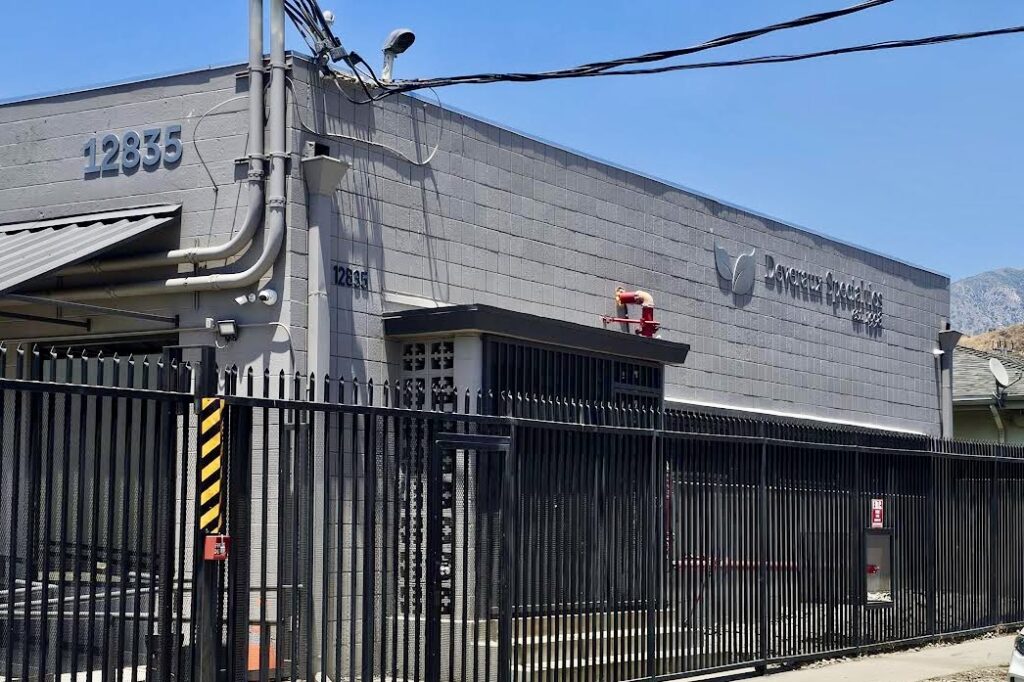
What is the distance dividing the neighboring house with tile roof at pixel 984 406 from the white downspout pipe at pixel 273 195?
2225 centimetres

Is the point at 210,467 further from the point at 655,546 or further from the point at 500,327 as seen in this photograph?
the point at 500,327

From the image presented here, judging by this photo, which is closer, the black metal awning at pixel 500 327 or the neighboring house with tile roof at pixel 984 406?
the black metal awning at pixel 500 327

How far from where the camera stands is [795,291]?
23312 mm

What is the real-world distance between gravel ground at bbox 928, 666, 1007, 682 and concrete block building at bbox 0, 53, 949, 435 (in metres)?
5.09

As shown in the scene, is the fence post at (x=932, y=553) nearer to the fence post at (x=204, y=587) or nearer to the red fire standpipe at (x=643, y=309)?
the red fire standpipe at (x=643, y=309)

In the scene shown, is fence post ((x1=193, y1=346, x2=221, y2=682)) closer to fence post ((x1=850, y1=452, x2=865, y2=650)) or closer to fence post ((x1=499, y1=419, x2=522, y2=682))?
fence post ((x1=499, y1=419, x2=522, y2=682))

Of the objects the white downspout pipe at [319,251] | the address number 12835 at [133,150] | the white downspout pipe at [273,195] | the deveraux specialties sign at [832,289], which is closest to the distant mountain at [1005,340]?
the deveraux specialties sign at [832,289]

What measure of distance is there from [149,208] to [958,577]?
1136 centimetres

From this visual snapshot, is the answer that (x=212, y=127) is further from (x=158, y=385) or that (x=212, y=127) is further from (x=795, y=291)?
(x=795, y=291)

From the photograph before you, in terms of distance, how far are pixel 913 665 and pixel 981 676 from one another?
977 millimetres

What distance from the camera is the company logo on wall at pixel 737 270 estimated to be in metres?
21.4

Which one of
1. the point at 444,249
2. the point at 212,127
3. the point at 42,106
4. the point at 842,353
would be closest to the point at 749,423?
the point at 444,249

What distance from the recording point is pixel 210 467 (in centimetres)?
927

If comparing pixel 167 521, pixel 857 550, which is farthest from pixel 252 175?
pixel 857 550
